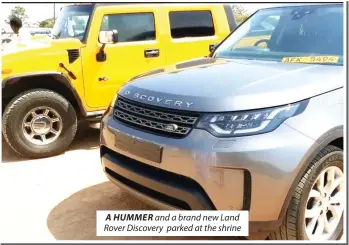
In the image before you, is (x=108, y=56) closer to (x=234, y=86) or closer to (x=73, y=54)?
(x=73, y=54)

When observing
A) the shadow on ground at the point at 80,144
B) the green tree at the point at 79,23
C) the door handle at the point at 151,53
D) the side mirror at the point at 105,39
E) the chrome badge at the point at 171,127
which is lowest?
the shadow on ground at the point at 80,144

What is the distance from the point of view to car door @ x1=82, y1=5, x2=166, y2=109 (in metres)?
4.79

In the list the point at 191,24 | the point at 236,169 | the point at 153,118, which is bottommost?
the point at 236,169

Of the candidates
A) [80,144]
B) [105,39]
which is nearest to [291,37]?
[105,39]

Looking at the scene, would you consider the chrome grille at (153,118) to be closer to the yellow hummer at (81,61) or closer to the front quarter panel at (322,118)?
the front quarter panel at (322,118)

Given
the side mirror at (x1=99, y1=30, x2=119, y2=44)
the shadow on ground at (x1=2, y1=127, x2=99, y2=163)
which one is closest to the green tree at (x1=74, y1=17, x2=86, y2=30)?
the side mirror at (x1=99, y1=30, x2=119, y2=44)

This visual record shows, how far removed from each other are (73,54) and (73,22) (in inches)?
24.9

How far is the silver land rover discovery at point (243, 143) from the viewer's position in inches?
90.0

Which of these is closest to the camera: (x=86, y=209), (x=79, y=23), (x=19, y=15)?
(x=86, y=209)

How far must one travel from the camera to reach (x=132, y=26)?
16.4 feet

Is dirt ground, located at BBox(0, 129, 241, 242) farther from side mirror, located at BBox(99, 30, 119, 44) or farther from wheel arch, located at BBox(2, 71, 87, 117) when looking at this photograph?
side mirror, located at BBox(99, 30, 119, 44)

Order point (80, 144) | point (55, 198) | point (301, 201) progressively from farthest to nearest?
point (80, 144)
point (55, 198)
point (301, 201)

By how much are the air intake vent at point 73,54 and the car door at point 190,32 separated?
46.6 inches

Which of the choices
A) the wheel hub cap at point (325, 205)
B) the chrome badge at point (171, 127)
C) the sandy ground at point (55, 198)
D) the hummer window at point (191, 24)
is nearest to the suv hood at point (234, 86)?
the chrome badge at point (171, 127)
